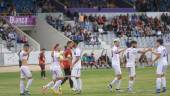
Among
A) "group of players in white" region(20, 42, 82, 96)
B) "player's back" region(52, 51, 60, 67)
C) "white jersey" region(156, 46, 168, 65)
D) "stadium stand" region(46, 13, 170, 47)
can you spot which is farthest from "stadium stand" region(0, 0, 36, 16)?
"white jersey" region(156, 46, 168, 65)

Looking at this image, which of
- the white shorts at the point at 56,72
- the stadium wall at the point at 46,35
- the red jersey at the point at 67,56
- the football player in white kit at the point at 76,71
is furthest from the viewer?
the stadium wall at the point at 46,35

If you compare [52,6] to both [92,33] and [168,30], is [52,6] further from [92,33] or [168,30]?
[168,30]

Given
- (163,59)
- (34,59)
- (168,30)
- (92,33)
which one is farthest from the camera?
(168,30)

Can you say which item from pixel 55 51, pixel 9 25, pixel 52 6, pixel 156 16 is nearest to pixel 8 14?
pixel 9 25

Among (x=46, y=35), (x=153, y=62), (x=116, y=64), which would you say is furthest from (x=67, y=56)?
(x=46, y=35)

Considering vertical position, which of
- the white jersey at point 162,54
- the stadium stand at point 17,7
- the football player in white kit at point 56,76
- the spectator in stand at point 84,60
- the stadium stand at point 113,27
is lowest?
the spectator in stand at point 84,60

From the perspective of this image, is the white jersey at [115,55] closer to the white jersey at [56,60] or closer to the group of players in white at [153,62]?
the group of players in white at [153,62]

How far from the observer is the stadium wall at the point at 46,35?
218ft

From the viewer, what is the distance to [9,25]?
6544 cm

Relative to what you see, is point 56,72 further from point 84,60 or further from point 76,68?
point 84,60

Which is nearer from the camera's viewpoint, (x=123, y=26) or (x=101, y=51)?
(x=101, y=51)

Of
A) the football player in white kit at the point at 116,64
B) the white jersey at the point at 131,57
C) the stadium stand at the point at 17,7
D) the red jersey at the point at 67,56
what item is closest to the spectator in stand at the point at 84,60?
the stadium stand at the point at 17,7

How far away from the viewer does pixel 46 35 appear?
221 ft

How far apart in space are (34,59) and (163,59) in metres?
30.0
